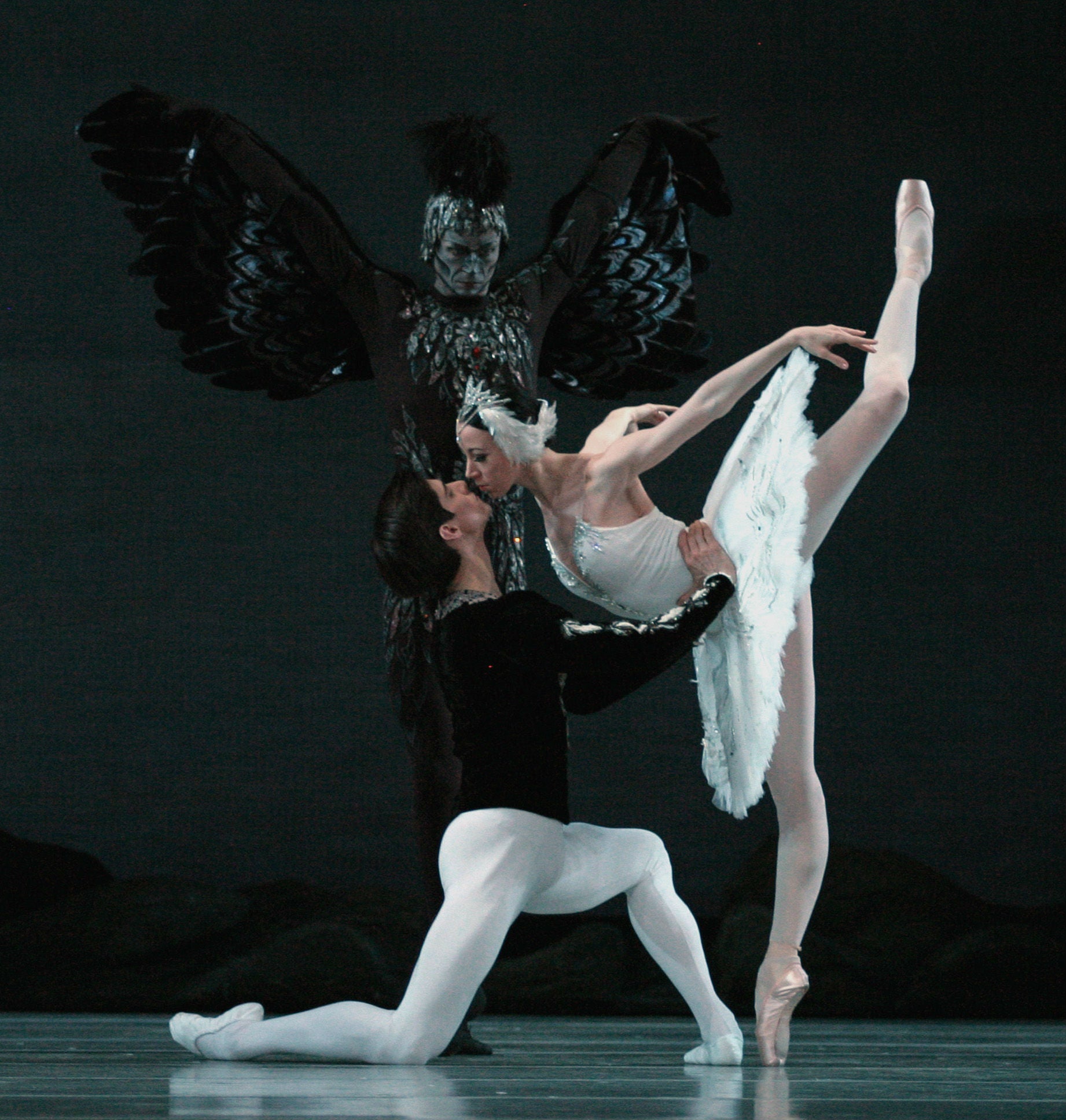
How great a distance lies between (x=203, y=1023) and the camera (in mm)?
2711

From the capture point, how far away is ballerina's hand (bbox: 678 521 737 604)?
9.52ft

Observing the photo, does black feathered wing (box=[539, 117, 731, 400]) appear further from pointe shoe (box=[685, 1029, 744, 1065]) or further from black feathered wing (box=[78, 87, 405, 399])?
pointe shoe (box=[685, 1029, 744, 1065])

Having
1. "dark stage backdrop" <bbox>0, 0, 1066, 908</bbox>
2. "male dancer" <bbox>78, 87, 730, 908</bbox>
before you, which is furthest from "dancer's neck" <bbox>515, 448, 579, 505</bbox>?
"dark stage backdrop" <bbox>0, 0, 1066, 908</bbox>

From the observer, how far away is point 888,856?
4992 millimetres

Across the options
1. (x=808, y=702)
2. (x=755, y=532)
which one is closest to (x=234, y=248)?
(x=755, y=532)

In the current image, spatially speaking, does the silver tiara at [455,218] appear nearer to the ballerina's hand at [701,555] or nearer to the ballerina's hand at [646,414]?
the ballerina's hand at [646,414]

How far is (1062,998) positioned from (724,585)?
279cm

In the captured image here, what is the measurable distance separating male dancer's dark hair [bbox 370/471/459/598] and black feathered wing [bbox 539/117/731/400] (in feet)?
4.00

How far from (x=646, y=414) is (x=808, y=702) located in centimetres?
70

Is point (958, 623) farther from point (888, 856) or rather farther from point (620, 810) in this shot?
point (620, 810)

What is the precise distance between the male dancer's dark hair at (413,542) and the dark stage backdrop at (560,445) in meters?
2.32

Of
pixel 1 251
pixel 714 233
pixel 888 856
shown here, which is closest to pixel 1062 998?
pixel 888 856

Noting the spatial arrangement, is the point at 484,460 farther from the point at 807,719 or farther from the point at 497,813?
the point at 807,719

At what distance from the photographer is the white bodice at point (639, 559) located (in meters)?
2.98
